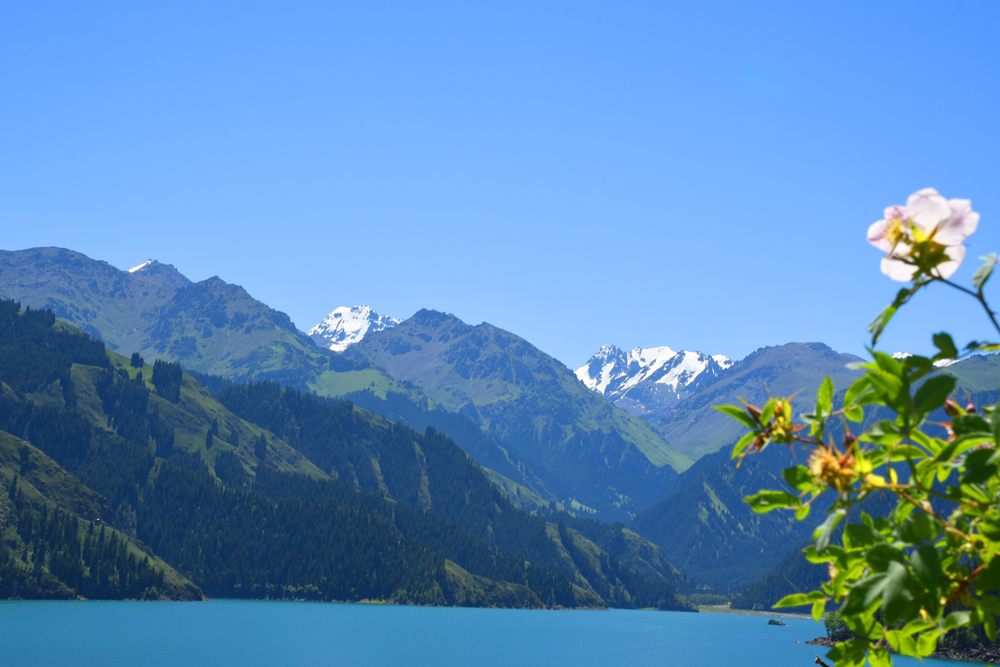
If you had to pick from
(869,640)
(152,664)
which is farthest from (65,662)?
(869,640)

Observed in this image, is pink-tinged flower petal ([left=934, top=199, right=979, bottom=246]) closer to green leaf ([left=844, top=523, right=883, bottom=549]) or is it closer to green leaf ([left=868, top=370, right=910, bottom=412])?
green leaf ([left=868, top=370, right=910, bottom=412])

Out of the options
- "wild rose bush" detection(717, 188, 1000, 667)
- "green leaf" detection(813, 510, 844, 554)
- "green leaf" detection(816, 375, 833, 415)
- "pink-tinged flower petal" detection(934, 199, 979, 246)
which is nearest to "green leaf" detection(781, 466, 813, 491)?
"wild rose bush" detection(717, 188, 1000, 667)

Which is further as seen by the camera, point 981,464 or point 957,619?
point 957,619

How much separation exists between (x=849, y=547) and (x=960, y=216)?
5.76ft

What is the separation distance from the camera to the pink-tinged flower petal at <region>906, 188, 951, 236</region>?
4.09m

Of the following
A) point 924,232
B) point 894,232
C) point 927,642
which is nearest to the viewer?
point 924,232

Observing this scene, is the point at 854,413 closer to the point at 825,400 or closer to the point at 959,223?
the point at 825,400

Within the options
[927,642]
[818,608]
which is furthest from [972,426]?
[818,608]

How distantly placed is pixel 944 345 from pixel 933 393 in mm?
497

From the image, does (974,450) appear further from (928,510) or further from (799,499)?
(799,499)

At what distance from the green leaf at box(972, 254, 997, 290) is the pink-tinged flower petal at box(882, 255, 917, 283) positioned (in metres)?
0.28

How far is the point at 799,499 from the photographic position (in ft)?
14.4

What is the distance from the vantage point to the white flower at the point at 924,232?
4.09 metres

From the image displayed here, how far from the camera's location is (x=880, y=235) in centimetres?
434
